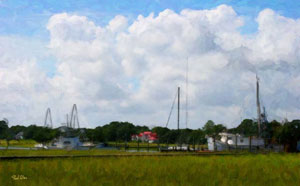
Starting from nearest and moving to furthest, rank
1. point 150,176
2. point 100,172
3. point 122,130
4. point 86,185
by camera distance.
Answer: point 86,185 → point 150,176 → point 100,172 → point 122,130

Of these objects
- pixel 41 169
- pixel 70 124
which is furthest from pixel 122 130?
pixel 41 169

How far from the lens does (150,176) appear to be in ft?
44.1

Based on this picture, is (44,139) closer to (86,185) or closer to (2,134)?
(2,134)

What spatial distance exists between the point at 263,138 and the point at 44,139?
4638 cm

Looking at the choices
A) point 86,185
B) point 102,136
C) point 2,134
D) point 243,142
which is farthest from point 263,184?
point 102,136

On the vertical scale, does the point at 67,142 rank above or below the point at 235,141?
below

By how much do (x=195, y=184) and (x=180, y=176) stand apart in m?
1.83

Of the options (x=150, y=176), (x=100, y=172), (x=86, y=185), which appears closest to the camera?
(x=86, y=185)

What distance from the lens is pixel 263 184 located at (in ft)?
40.8

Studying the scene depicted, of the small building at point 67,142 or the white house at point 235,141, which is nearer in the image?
the white house at point 235,141

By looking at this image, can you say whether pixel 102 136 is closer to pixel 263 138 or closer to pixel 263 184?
pixel 263 138

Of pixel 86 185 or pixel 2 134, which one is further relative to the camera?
pixel 2 134

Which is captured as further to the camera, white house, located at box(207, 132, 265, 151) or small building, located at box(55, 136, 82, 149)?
small building, located at box(55, 136, 82, 149)

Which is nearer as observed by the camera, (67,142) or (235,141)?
(235,141)
